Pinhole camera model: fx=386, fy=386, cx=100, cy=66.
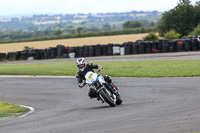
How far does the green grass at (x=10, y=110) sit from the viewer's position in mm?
12656

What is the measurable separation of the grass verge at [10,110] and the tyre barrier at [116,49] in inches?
887

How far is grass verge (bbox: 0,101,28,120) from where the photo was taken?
12.5 m

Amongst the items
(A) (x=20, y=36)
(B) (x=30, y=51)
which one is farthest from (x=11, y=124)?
(A) (x=20, y=36)

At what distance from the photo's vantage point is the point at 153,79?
18.3 meters

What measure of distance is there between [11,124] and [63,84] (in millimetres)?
9523

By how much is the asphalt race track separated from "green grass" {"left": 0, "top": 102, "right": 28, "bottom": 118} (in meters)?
0.57

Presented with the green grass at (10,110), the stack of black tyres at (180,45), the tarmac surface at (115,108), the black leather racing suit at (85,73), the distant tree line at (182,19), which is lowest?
the green grass at (10,110)

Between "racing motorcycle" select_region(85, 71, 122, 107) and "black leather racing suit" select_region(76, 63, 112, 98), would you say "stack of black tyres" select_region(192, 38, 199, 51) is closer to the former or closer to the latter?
"black leather racing suit" select_region(76, 63, 112, 98)

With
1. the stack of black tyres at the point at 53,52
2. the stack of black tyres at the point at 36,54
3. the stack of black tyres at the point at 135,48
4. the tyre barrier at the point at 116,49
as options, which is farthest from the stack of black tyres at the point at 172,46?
the stack of black tyres at the point at 36,54

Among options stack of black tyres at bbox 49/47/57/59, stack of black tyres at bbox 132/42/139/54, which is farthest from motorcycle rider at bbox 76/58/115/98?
stack of black tyres at bbox 49/47/57/59

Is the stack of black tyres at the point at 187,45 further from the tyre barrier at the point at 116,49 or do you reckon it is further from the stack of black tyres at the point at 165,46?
the stack of black tyres at the point at 165,46

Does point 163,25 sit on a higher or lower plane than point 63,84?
higher

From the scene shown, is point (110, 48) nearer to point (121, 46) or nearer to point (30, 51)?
point (121, 46)

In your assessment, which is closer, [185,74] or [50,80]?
[185,74]
